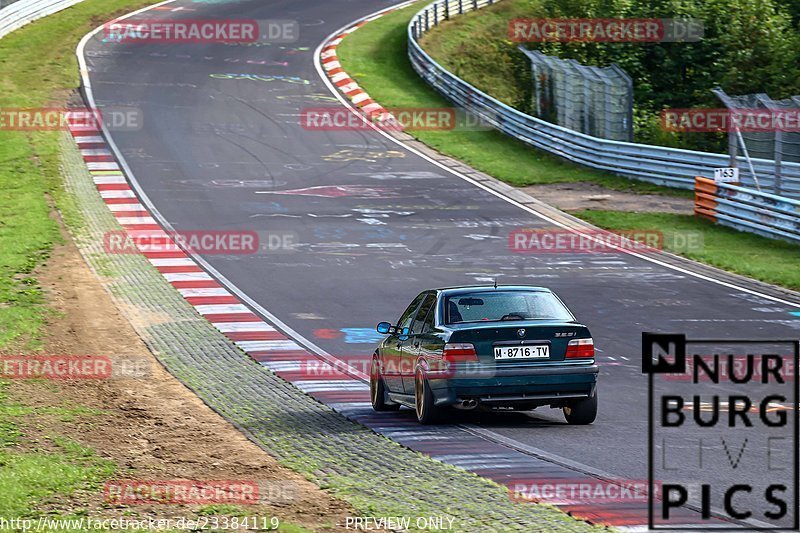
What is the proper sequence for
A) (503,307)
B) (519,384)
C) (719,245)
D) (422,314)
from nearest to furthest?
(519,384), (503,307), (422,314), (719,245)

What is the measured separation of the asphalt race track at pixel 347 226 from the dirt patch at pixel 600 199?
5.18 feet

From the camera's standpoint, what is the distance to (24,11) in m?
46.9

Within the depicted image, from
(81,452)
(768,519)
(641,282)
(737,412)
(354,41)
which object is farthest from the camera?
(354,41)

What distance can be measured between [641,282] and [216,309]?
7821mm

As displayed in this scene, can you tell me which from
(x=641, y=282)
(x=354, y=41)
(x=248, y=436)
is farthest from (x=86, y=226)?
(x=354, y=41)

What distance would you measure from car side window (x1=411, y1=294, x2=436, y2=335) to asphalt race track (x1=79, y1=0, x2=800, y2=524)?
1099 mm

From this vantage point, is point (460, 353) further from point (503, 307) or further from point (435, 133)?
point (435, 133)

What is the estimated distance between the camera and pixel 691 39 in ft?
145

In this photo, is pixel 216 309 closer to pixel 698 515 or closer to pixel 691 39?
pixel 698 515

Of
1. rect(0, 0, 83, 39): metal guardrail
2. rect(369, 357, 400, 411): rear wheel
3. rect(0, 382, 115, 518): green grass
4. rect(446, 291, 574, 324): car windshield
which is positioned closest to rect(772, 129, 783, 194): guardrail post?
rect(369, 357, 400, 411): rear wheel

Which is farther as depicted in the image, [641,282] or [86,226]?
[86,226]

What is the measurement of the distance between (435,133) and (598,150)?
6405 mm

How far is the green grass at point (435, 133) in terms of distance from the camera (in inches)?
1310

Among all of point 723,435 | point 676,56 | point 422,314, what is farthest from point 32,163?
point 723,435
